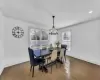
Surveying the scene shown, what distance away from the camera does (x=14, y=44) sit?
3.73 metres

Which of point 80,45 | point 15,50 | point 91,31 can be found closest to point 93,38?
point 91,31

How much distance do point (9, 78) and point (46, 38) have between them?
3.49m

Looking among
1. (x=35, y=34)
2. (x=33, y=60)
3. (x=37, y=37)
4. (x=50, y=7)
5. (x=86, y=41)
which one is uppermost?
(x=50, y=7)

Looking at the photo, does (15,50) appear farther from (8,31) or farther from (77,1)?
(77,1)

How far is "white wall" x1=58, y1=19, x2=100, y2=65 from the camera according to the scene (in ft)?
12.3

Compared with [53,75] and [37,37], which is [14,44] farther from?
[53,75]

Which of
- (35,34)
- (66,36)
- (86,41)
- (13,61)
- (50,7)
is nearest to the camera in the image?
(50,7)

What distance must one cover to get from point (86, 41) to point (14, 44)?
4.09 meters

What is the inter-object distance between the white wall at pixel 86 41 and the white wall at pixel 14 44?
11.0 ft

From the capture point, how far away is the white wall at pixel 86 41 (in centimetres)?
373

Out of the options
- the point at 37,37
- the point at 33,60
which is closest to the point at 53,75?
the point at 33,60

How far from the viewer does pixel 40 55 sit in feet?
9.28

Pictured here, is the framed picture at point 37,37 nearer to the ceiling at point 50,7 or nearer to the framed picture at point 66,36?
the framed picture at point 66,36

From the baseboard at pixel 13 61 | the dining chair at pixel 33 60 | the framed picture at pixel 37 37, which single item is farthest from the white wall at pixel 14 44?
the dining chair at pixel 33 60
